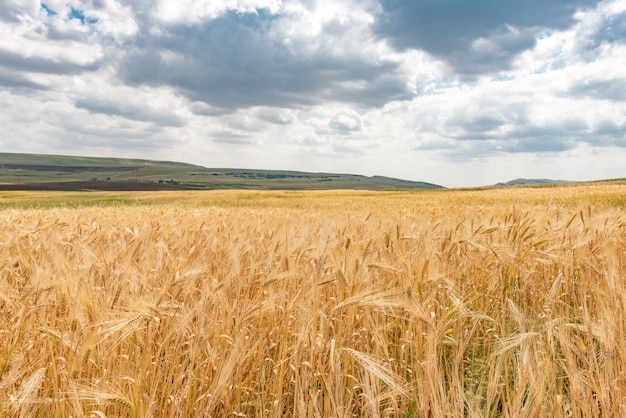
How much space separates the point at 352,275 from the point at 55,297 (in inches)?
69.9

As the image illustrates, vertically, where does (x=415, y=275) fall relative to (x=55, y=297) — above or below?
above

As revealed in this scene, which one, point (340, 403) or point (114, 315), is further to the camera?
point (114, 315)

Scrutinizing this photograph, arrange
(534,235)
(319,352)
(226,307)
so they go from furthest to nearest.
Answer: (534,235) < (226,307) < (319,352)

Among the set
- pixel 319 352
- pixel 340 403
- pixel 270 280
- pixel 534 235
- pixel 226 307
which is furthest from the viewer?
pixel 534 235

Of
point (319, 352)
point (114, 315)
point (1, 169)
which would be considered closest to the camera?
point (319, 352)

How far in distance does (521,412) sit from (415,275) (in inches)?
49.4

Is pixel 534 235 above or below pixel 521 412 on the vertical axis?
above

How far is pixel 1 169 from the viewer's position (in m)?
164

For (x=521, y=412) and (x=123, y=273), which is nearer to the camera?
(x=521, y=412)

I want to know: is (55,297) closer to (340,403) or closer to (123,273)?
(123,273)

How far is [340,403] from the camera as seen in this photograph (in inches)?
59.4

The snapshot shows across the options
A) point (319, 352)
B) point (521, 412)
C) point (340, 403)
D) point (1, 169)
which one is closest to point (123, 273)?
point (319, 352)

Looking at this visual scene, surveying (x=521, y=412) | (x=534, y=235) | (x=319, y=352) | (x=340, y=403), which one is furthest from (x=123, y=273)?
(x=534, y=235)

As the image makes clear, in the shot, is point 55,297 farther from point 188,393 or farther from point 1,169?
point 1,169
